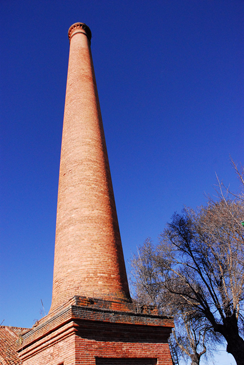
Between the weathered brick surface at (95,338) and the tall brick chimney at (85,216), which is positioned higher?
the tall brick chimney at (85,216)

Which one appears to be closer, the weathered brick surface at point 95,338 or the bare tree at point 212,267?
the weathered brick surface at point 95,338

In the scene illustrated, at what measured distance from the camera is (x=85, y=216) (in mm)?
6973

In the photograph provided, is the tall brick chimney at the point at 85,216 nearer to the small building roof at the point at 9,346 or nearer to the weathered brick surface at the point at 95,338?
the weathered brick surface at the point at 95,338

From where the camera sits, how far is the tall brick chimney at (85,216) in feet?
20.1

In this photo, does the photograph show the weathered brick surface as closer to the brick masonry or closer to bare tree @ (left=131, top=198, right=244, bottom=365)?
the brick masonry

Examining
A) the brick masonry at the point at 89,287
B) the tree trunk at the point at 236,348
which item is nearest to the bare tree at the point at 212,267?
the tree trunk at the point at 236,348

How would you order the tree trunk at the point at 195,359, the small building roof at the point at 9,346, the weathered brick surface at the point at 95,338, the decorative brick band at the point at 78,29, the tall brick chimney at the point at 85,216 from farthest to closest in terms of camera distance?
the tree trunk at the point at 195,359 → the decorative brick band at the point at 78,29 → the small building roof at the point at 9,346 → the tall brick chimney at the point at 85,216 → the weathered brick surface at the point at 95,338

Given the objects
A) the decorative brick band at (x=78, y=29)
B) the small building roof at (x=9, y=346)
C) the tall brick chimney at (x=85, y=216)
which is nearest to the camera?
the tall brick chimney at (x=85, y=216)

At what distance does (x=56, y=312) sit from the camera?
5699 mm

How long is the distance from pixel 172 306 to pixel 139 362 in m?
7.98

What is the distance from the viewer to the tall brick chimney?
20.1 ft

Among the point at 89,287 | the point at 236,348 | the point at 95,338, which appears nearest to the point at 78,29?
the point at 89,287

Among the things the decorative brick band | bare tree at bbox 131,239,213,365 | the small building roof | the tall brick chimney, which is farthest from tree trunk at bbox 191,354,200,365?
the decorative brick band

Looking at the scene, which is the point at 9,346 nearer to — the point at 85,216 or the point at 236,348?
the point at 85,216
